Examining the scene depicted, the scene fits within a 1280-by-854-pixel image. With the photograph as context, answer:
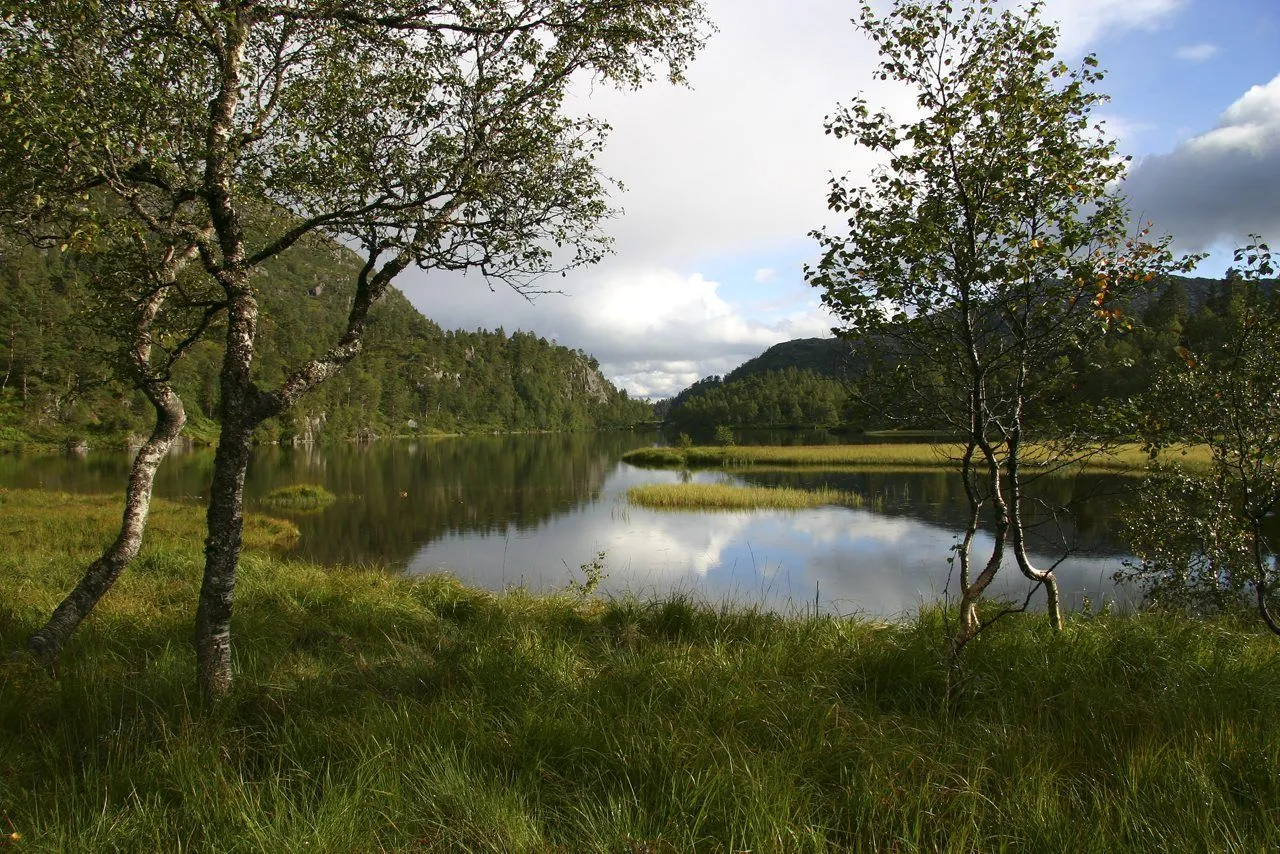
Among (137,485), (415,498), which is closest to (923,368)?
(137,485)

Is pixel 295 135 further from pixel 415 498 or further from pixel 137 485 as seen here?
pixel 415 498

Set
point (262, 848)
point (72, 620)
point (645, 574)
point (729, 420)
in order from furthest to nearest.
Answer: point (729, 420), point (645, 574), point (72, 620), point (262, 848)

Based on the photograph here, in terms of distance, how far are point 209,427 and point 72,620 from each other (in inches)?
4654

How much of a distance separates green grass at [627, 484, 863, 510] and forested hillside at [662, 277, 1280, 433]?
10.2 meters

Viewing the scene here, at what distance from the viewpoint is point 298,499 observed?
3869 centimetres

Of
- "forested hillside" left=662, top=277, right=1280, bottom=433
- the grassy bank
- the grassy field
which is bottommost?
the grassy field

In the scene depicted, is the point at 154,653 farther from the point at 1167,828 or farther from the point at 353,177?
the point at 1167,828

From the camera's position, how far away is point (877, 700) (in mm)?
5180

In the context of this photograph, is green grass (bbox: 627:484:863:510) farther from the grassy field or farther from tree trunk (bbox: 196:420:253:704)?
tree trunk (bbox: 196:420:253:704)

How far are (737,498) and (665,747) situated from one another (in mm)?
35843

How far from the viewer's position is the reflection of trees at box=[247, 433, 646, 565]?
1082 inches

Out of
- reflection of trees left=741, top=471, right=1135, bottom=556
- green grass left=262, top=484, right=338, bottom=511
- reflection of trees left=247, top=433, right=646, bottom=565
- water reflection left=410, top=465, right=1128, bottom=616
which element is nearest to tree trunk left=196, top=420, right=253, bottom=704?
water reflection left=410, top=465, right=1128, bottom=616

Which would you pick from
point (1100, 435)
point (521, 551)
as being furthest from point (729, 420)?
point (1100, 435)

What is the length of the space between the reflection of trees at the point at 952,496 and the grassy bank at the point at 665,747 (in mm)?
13916
